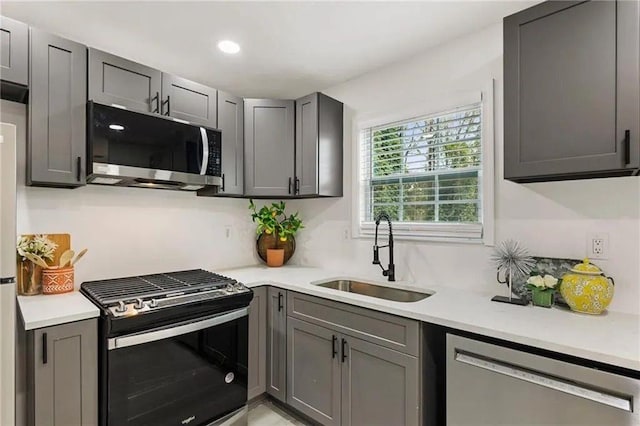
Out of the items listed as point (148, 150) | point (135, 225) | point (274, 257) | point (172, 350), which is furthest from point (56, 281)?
point (274, 257)

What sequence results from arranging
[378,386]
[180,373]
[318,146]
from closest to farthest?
[378,386], [180,373], [318,146]

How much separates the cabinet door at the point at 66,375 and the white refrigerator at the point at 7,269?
0.34 ft

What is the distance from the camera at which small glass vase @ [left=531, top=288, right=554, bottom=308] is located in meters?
1.67

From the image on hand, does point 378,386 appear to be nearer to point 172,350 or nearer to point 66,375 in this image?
point 172,350

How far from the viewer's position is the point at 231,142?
105 inches

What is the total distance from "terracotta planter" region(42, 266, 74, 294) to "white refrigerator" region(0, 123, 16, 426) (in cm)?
68

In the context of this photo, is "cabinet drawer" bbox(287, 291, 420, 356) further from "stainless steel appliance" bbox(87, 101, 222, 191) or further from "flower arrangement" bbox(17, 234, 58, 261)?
"flower arrangement" bbox(17, 234, 58, 261)

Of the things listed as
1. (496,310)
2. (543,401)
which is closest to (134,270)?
(496,310)

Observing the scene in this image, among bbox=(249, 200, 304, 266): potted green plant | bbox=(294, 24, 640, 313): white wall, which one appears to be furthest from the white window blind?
bbox=(249, 200, 304, 266): potted green plant

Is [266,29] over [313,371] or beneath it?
over

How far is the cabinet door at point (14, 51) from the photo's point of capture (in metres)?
1.67

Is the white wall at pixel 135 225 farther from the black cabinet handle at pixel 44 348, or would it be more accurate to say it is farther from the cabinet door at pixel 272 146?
the black cabinet handle at pixel 44 348

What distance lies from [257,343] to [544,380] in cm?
174

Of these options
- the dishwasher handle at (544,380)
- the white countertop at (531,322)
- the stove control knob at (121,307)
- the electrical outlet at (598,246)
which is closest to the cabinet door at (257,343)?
the white countertop at (531,322)
